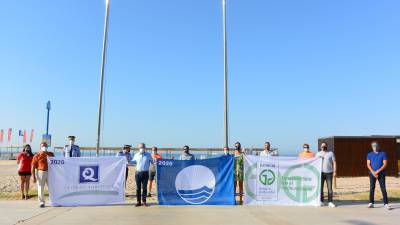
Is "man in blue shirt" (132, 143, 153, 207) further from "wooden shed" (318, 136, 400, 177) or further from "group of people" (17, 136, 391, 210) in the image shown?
"wooden shed" (318, 136, 400, 177)

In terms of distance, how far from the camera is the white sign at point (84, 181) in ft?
42.5

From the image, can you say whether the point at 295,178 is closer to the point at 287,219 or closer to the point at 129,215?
the point at 287,219

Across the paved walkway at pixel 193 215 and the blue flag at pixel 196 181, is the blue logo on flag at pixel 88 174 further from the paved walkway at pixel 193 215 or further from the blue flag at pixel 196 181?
the blue flag at pixel 196 181

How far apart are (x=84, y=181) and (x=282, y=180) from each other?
564 centimetres

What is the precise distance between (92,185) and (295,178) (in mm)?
5810

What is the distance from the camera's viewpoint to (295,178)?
13.6 meters

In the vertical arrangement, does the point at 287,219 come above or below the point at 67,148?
below

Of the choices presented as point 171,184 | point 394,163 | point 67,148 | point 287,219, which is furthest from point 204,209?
point 394,163

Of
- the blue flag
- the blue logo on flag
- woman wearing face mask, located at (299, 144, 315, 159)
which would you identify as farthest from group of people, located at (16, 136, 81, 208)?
woman wearing face mask, located at (299, 144, 315, 159)

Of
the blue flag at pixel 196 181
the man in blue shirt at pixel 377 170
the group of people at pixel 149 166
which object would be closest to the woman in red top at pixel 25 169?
the group of people at pixel 149 166

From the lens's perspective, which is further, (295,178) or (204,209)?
(295,178)

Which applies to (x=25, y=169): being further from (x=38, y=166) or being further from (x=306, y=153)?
(x=306, y=153)

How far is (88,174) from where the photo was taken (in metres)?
13.2

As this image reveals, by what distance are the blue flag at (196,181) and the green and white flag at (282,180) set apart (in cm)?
57
